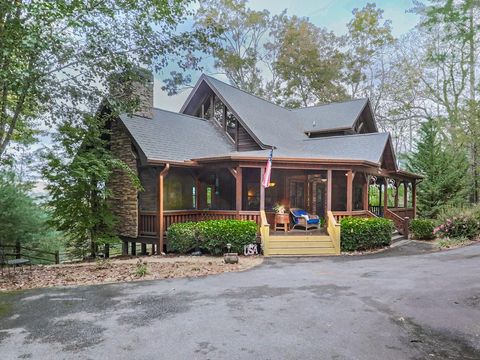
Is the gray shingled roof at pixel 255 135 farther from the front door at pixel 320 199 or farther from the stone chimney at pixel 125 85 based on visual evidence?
the stone chimney at pixel 125 85

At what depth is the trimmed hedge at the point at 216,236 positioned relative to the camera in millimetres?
11102

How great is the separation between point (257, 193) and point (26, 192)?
9.50m

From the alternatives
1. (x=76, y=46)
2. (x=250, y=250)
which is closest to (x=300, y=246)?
(x=250, y=250)

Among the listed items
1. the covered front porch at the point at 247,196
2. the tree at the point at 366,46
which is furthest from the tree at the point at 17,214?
the tree at the point at 366,46

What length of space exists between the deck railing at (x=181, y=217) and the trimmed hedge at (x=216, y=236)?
712mm

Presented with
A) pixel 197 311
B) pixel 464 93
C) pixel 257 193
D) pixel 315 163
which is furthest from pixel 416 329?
pixel 464 93

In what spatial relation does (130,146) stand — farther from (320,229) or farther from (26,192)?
(320,229)

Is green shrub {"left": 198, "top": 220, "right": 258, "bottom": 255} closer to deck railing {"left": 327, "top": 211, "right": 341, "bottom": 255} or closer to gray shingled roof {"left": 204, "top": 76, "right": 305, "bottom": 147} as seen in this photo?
deck railing {"left": 327, "top": 211, "right": 341, "bottom": 255}

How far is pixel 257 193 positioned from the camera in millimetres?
14969

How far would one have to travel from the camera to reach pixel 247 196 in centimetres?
1505

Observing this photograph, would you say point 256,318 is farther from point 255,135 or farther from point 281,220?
point 255,135

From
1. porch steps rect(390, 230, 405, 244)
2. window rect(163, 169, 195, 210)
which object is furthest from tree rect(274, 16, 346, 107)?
window rect(163, 169, 195, 210)

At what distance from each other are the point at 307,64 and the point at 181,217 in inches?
897

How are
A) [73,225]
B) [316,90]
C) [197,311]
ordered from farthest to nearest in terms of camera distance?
[316,90] → [73,225] → [197,311]
